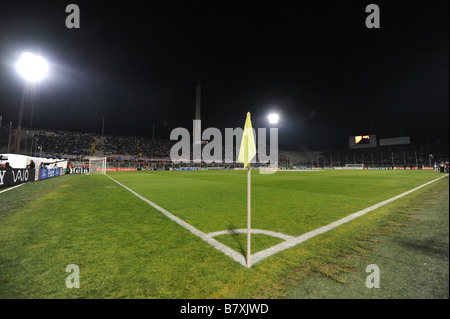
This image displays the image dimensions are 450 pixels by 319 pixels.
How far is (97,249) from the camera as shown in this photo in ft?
10.9

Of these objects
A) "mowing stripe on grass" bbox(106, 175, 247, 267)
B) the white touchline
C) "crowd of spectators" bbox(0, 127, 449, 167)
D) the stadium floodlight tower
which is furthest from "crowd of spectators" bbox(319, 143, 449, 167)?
the stadium floodlight tower

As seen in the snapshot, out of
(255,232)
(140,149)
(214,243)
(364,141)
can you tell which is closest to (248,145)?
(214,243)

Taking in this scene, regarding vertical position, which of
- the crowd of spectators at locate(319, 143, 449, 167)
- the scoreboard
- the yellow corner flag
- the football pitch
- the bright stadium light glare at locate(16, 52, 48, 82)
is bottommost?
the football pitch

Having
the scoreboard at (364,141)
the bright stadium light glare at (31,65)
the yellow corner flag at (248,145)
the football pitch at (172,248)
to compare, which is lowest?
the football pitch at (172,248)

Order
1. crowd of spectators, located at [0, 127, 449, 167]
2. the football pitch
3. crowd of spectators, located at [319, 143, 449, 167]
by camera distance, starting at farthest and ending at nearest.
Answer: crowd of spectators, located at [319, 143, 449, 167]
crowd of spectators, located at [0, 127, 449, 167]
the football pitch

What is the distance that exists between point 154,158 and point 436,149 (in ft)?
313

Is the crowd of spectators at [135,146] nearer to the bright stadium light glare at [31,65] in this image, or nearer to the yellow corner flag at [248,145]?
the bright stadium light glare at [31,65]

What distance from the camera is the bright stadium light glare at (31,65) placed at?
71.4 ft

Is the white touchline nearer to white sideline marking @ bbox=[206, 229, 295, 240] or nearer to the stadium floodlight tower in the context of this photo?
white sideline marking @ bbox=[206, 229, 295, 240]

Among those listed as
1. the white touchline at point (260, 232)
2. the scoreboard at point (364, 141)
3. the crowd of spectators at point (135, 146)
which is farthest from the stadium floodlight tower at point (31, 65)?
the scoreboard at point (364, 141)

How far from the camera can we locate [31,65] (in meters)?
22.3

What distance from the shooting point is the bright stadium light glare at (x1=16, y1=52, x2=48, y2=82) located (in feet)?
71.4
